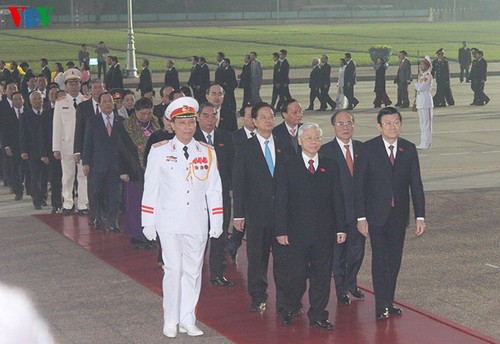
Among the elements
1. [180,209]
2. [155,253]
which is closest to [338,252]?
[180,209]

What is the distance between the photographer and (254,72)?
3522cm

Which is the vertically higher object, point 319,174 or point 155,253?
point 319,174

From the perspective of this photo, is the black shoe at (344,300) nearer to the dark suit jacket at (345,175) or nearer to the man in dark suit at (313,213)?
the dark suit jacket at (345,175)

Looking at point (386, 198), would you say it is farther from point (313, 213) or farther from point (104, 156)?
point (104, 156)

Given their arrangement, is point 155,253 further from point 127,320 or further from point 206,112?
point 127,320

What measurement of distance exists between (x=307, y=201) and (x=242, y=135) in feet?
9.35

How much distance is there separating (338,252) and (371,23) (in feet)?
392

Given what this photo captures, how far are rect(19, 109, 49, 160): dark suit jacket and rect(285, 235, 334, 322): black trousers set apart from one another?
798cm

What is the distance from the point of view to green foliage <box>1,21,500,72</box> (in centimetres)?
6506

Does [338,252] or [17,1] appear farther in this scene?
[17,1]

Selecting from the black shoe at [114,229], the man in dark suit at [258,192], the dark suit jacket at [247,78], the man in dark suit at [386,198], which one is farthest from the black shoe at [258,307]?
the dark suit jacket at [247,78]

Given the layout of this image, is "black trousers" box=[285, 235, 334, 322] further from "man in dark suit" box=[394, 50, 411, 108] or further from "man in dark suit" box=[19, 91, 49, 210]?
"man in dark suit" box=[394, 50, 411, 108]

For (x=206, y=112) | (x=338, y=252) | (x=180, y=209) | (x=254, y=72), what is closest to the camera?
(x=180, y=209)

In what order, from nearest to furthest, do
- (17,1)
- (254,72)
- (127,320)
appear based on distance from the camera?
(127,320) < (254,72) < (17,1)
